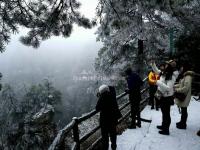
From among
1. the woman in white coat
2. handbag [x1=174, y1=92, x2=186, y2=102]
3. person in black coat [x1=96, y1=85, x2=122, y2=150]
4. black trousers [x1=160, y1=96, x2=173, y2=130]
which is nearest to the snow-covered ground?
black trousers [x1=160, y1=96, x2=173, y2=130]

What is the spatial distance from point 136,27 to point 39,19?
6776 millimetres

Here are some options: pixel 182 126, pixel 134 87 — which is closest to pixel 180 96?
pixel 182 126

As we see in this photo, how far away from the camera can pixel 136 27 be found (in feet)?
38.6

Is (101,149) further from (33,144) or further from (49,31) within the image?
(33,144)

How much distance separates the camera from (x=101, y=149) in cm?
737

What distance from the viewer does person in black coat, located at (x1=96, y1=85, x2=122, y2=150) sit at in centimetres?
647

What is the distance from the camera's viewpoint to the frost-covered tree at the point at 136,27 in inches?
228

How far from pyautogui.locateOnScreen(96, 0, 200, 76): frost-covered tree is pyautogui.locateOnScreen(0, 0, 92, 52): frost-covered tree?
2.04 ft

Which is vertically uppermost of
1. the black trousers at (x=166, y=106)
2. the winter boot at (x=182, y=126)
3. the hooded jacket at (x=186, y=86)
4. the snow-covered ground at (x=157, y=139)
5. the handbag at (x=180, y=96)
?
the hooded jacket at (x=186, y=86)

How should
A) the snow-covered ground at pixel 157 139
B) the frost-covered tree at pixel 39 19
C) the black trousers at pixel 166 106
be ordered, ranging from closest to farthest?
the frost-covered tree at pixel 39 19
the snow-covered ground at pixel 157 139
the black trousers at pixel 166 106

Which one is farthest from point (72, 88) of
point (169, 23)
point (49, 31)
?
point (49, 31)

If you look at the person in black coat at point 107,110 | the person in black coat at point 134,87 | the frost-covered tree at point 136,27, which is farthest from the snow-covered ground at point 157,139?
the frost-covered tree at point 136,27

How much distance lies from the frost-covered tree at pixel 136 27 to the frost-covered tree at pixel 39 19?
0.62 m

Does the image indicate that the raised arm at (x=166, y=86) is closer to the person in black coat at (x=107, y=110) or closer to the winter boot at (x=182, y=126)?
the person in black coat at (x=107, y=110)
